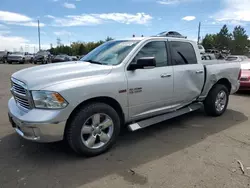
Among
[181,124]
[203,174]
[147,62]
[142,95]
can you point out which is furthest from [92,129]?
[181,124]

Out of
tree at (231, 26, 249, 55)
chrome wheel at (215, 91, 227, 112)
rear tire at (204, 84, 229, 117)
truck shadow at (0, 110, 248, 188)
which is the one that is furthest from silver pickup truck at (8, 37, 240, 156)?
tree at (231, 26, 249, 55)

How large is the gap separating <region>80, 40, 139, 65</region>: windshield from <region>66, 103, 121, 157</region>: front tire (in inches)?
34.2

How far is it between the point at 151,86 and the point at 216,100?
7.56ft

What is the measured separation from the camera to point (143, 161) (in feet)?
11.3

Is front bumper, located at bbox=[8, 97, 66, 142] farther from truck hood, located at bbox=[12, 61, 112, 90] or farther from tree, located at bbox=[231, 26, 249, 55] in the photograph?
tree, located at bbox=[231, 26, 249, 55]

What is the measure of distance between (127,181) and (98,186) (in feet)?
1.20

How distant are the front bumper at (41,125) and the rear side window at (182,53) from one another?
2542 mm

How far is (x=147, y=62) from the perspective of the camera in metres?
3.70

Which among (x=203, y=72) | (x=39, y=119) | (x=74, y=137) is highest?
(x=203, y=72)

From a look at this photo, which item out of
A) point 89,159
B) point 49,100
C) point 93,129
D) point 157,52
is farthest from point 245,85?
point 49,100

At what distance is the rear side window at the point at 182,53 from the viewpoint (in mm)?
4645

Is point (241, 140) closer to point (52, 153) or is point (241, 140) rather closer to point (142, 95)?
point (142, 95)

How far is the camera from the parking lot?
294 centimetres

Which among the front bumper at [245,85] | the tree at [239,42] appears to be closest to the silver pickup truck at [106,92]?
the front bumper at [245,85]
